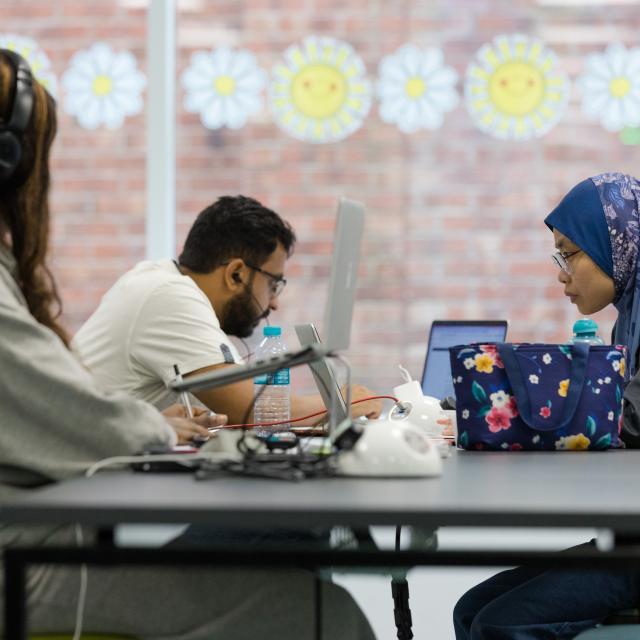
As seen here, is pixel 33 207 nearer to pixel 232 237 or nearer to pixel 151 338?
pixel 151 338

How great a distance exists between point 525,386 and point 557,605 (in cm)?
34

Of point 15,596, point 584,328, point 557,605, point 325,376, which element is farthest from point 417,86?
point 15,596

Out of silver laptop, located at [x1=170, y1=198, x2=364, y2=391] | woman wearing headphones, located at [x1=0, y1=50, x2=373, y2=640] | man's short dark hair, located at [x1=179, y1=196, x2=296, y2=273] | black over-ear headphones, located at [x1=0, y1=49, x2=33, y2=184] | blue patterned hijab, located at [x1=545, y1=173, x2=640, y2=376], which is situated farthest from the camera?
man's short dark hair, located at [x1=179, y1=196, x2=296, y2=273]

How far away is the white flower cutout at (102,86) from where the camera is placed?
3760 mm

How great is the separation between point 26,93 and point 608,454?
41.1 inches

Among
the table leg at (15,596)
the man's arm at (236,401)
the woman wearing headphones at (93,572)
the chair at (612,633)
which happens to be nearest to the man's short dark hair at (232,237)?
the man's arm at (236,401)

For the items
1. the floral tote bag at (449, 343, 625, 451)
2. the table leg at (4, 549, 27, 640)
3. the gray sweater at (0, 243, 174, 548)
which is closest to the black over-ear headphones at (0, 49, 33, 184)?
the gray sweater at (0, 243, 174, 548)

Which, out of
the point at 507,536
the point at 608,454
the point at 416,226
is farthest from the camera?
the point at 507,536

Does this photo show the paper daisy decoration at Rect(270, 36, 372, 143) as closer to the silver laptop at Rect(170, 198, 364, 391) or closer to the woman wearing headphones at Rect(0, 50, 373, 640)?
the silver laptop at Rect(170, 198, 364, 391)

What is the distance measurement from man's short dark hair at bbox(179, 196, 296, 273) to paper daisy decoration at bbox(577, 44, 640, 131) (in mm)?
1493

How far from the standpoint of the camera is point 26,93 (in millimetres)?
1341

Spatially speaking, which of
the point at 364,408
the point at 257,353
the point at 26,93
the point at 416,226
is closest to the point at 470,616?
the point at 364,408

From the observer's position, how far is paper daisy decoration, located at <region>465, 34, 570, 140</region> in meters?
3.66

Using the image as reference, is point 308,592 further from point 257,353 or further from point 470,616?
point 257,353
